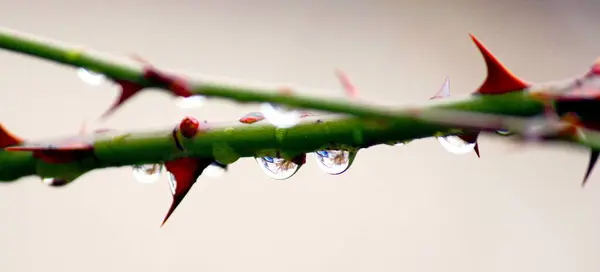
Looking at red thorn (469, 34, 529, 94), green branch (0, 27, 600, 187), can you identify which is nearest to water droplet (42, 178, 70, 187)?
green branch (0, 27, 600, 187)

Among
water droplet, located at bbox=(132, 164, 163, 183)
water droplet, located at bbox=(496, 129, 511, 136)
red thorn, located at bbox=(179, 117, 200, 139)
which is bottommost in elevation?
water droplet, located at bbox=(132, 164, 163, 183)

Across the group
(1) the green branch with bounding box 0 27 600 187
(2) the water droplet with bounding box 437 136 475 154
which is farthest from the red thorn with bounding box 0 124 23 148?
(2) the water droplet with bounding box 437 136 475 154

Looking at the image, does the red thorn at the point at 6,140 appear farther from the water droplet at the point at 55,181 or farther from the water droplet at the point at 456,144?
the water droplet at the point at 456,144

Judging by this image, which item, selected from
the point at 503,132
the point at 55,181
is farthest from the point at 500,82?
the point at 55,181

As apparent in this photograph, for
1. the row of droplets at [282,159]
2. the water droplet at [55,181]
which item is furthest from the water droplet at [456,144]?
the water droplet at [55,181]

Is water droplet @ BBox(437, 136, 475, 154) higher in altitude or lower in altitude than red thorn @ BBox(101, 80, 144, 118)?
higher

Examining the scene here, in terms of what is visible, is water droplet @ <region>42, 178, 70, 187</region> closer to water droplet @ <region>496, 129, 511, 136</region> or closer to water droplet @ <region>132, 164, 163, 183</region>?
water droplet @ <region>132, 164, 163, 183</region>

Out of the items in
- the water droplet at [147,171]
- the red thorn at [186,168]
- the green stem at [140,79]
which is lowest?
the water droplet at [147,171]

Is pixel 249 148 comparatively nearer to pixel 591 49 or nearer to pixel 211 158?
pixel 211 158
